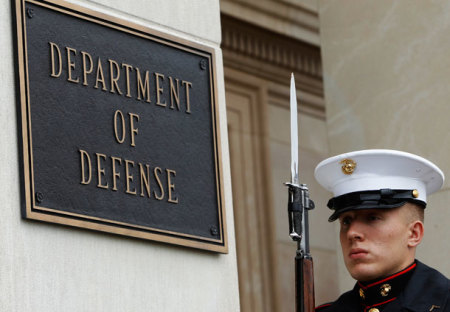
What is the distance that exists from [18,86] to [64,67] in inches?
12.9

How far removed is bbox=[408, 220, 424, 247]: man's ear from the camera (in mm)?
6230

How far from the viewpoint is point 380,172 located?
647cm

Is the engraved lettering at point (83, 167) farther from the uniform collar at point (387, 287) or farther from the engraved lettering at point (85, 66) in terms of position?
the uniform collar at point (387, 287)

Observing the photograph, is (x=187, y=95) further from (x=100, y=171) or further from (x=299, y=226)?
(x=299, y=226)

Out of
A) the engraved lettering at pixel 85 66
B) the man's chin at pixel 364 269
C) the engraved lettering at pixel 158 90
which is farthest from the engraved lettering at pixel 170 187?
the man's chin at pixel 364 269

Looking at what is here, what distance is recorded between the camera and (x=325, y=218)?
11.6 m

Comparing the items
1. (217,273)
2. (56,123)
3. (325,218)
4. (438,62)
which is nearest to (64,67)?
(56,123)

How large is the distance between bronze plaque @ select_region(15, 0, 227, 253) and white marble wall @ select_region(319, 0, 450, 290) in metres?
2.08

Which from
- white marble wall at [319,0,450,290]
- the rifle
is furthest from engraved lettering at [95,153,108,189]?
white marble wall at [319,0,450,290]

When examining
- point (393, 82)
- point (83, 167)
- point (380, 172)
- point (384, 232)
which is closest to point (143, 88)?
point (83, 167)

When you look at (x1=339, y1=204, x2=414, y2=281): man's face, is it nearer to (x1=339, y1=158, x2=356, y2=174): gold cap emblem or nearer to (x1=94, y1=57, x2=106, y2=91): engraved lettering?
(x1=339, y1=158, x2=356, y2=174): gold cap emblem

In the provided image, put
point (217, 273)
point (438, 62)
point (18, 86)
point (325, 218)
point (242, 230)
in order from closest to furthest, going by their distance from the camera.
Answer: point (18, 86)
point (217, 273)
point (438, 62)
point (242, 230)
point (325, 218)

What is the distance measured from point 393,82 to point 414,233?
10.0 ft

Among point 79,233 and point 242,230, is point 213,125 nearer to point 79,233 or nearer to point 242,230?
point 79,233
